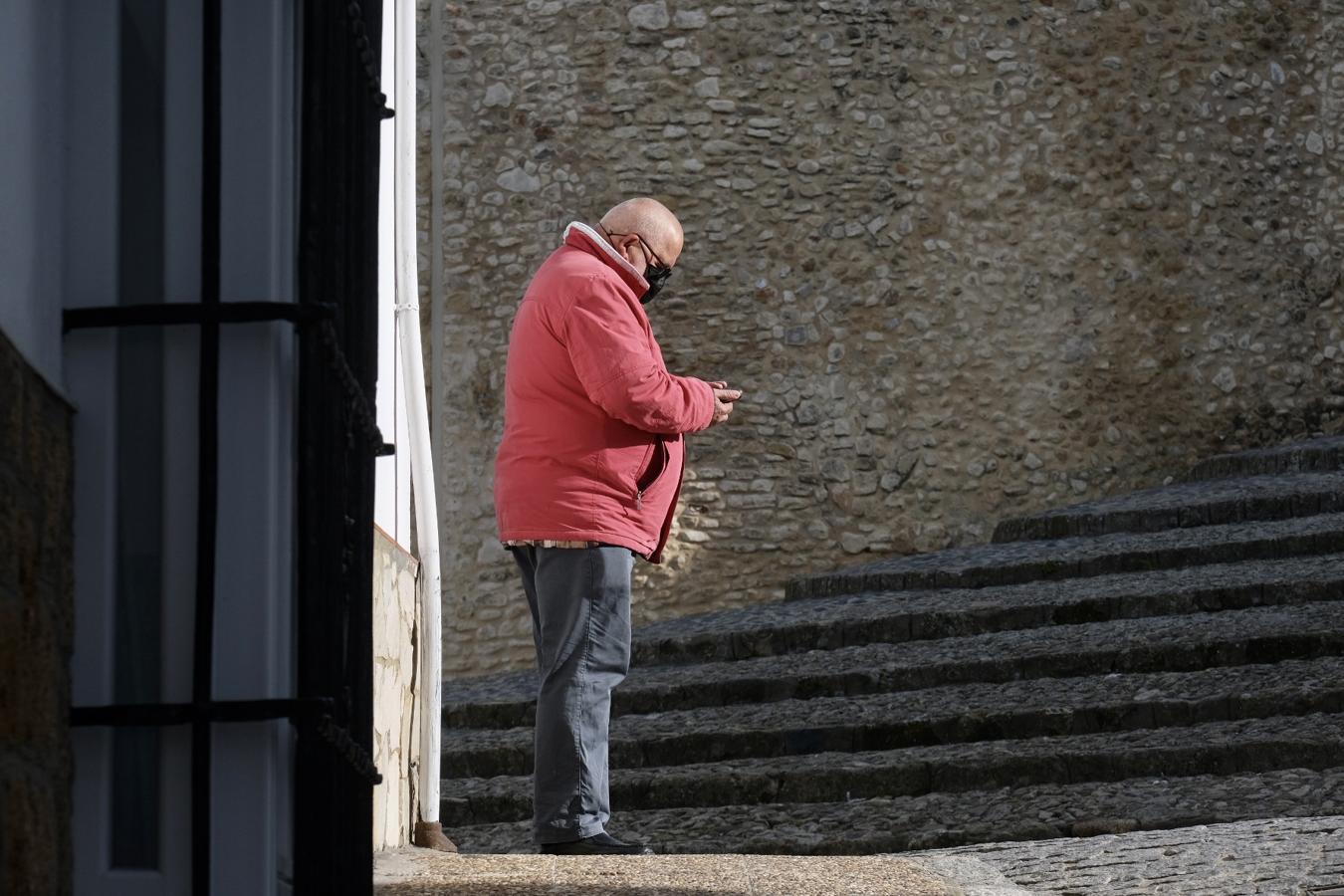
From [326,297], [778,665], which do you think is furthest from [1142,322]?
[326,297]

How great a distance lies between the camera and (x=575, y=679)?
3.78m

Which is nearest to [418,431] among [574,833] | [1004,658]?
[574,833]

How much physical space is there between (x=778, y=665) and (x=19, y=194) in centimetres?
555

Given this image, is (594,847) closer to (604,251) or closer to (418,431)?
(418,431)

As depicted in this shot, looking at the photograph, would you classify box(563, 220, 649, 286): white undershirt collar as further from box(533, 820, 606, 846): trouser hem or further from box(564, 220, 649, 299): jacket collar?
box(533, 820, 606, 846): trouser hem

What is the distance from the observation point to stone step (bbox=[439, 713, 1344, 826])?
508 cm

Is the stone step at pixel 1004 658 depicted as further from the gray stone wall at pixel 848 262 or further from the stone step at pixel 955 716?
the gray stone wall at pixel 848 262

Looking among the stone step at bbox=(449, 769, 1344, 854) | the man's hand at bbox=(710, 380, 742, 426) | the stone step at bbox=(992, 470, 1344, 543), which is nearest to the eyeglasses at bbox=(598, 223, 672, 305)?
the man's hand at bbox=(710, 380, 742, 426)

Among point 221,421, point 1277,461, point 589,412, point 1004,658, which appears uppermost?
point 1277,461

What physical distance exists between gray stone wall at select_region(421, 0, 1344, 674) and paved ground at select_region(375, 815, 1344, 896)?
705 centimetres

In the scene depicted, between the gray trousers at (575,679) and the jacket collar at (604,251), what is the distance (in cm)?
57

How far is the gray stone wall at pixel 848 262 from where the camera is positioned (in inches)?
440

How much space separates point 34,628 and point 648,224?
226 cm

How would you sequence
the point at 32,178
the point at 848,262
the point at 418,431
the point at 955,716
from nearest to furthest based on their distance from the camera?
the point at 32,178, the point at 418,431, the point at 955,716, the point at 848,262
